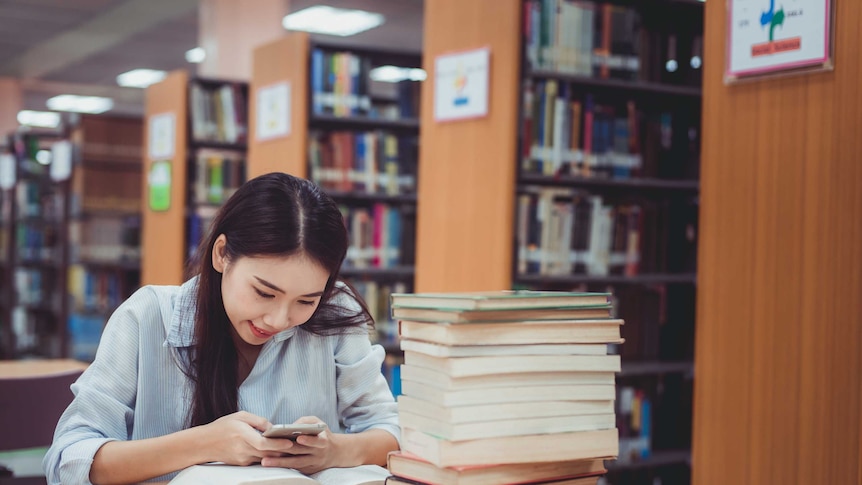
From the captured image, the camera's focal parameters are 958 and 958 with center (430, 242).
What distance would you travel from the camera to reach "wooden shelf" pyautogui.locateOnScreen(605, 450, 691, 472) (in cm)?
421

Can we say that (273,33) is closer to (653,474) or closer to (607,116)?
(607,116)

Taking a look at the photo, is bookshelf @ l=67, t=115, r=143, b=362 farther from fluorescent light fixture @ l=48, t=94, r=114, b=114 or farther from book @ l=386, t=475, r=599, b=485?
fluorescent light fixture @ l=48, t=94, r=114, b=114

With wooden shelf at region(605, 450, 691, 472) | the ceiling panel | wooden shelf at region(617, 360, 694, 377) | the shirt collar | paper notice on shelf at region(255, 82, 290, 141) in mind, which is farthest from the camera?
the ceiling panel

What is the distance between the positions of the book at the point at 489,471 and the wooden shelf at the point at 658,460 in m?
3.03

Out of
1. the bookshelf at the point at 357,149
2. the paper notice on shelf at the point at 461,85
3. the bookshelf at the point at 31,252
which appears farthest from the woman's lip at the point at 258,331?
the bookshelf at the point at 31,252

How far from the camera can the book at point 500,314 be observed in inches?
47.1

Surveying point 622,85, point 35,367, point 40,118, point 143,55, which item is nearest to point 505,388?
point 35,367

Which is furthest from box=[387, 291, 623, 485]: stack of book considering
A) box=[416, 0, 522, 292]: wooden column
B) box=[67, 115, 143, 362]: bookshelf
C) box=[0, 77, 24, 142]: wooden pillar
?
box=[0, 77, 24, 142]: wooden pillar

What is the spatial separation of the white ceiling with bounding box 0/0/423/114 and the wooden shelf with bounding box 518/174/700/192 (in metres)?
4.39

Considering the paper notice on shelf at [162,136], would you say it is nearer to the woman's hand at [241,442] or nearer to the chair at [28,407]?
the chair at [28,407]

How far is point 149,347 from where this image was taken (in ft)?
5.39

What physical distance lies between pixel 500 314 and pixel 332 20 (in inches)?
358

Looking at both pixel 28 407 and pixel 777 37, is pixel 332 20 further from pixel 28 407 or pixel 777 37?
pixel 28 407

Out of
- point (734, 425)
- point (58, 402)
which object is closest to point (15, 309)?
point (58, 402)
